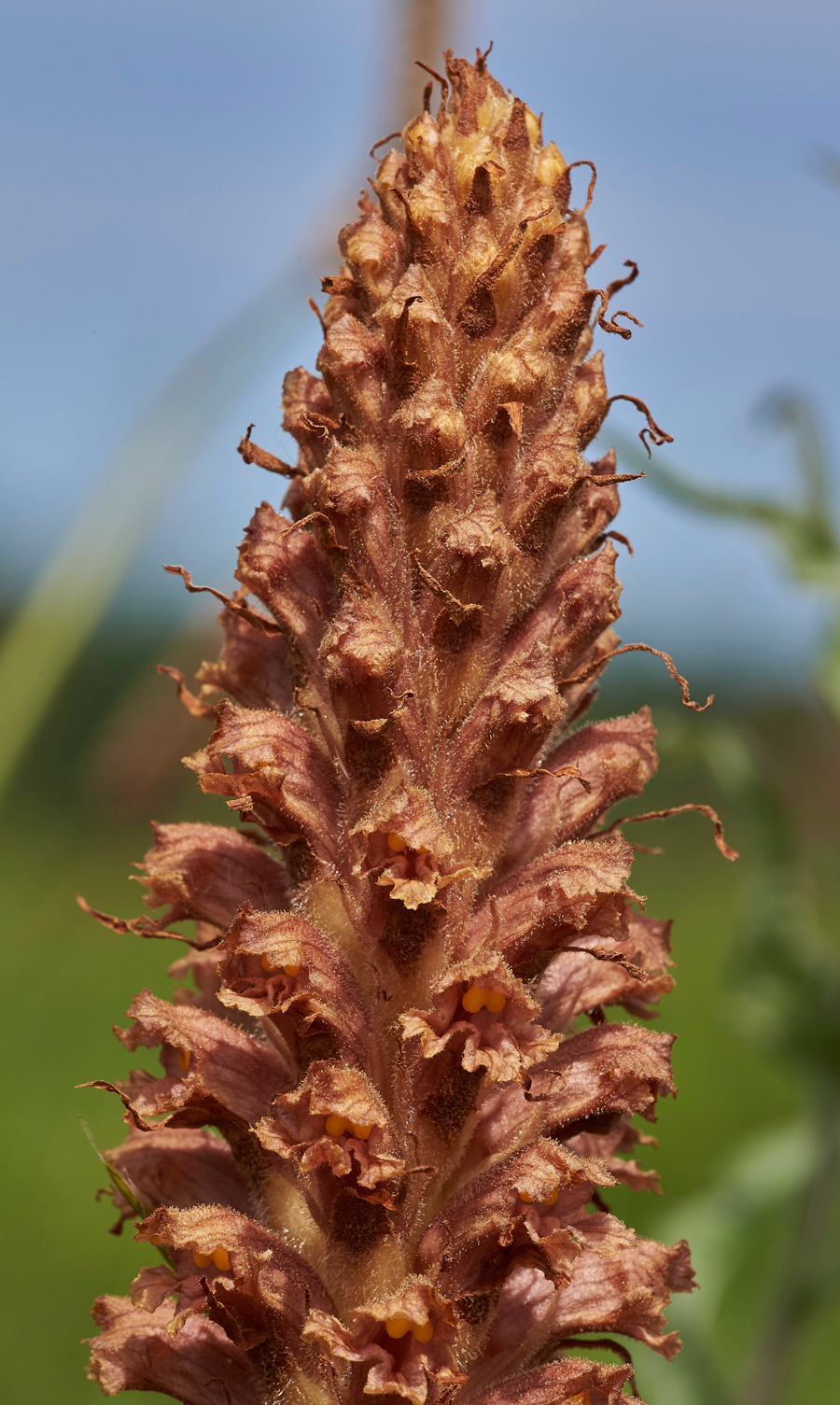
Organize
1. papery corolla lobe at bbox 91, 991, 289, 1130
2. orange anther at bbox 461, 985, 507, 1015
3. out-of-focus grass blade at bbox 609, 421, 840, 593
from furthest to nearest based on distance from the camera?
1. out-of-focus grass blade at bbox 609, 421, 840, 593
2. papery corolla lobe at bbox 91, 991, 289, 1130
3. orange anther at bbox 461, 985, 507, 1015

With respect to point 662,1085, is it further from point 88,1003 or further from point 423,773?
point 88,1003

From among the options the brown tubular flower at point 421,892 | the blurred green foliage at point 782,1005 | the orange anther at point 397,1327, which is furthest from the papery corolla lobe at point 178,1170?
the blurred green foliage at point 782,1005

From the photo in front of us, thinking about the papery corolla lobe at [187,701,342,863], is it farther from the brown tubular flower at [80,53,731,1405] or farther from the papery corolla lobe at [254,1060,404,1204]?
the papery corolla lobe at [254,1060,404,1204]

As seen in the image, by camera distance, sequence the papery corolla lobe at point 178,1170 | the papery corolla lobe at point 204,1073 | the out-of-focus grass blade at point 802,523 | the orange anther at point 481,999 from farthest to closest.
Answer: the out-of-focus grass blade at point 802,523 → the papery corolla lobe at point 178,1170 → the papery corolla lobe at point 204,1073 → the orange anther at point 481,999

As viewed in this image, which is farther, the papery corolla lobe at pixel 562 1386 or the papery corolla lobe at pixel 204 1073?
the papery corolla lobe at pixel 204 1073

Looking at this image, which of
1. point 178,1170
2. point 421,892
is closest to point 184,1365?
point 178,1170

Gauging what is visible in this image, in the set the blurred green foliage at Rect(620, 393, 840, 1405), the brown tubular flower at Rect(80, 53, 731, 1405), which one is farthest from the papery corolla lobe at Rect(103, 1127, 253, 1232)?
the blurred green foliage at Rect(620, 393, 840, 1405)

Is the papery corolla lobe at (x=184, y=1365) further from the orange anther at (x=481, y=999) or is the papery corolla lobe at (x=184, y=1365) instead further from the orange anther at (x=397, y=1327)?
the orange anther at (x=481, y=999)

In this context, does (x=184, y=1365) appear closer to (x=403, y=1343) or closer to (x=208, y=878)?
(x=403, y=1343)
